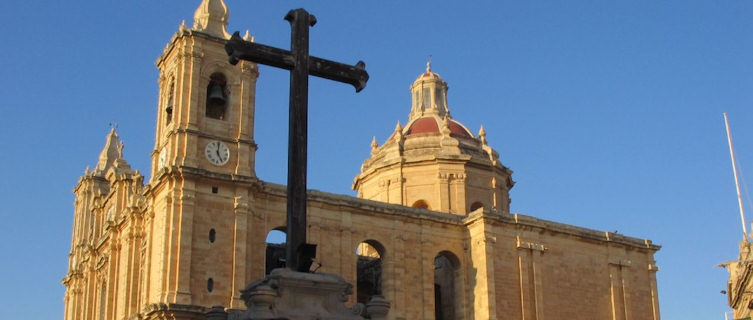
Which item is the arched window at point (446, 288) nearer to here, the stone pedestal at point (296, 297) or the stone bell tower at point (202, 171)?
the stone bell tower at point (202, 171)

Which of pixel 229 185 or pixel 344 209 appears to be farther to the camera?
pixel 344 209

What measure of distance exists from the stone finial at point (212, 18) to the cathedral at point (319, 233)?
48 mm

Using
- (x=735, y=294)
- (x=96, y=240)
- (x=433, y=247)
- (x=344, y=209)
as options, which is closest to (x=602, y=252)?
(x=735, y=294)

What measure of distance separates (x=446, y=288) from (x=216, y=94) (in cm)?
1222

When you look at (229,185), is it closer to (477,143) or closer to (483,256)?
(483,256)

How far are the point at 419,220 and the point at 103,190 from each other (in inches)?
647

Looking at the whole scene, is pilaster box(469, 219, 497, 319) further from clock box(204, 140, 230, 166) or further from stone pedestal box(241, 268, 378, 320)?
stone pedestal box(241, 268, 378, 320)

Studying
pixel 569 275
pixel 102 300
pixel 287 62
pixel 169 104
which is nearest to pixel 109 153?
pixel 102 300

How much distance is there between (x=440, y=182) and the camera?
40.3 metres

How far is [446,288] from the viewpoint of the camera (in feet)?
120

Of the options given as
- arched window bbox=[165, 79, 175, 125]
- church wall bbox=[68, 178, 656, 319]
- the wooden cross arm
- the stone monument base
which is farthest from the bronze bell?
the stone monument base

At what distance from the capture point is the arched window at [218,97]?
31.0 meters

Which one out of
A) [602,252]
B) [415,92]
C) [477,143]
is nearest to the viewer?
[602,252]

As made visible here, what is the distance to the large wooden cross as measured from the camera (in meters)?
10.7
